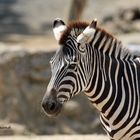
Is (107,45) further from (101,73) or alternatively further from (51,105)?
(51,105)

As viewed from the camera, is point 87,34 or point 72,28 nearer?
point 87,34

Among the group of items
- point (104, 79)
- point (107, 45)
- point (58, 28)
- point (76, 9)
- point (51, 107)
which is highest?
point (58, 28)

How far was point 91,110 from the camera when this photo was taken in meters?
15.1

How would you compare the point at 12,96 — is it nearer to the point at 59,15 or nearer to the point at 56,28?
the point at 56,28

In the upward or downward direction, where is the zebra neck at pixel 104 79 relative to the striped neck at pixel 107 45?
downward

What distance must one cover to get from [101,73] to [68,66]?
462 mm

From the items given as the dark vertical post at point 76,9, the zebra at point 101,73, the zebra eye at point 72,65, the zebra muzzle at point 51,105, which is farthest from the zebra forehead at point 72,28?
the dark vertical post at point 76,9

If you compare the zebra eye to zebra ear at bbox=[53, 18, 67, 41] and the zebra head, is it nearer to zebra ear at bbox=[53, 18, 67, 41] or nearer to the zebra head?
the zebra head

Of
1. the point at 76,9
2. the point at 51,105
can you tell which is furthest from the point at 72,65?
the point at 76,9

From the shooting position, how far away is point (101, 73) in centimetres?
642

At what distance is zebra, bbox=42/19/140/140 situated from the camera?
6.12 m

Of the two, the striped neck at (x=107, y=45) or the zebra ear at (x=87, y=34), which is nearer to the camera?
the zebra ear at (x=87, y=34)

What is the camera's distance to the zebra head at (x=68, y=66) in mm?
5977

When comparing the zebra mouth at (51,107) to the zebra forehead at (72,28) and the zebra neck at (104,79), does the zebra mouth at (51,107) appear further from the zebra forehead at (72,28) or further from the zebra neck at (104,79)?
the zebra forehead at (72,28)
